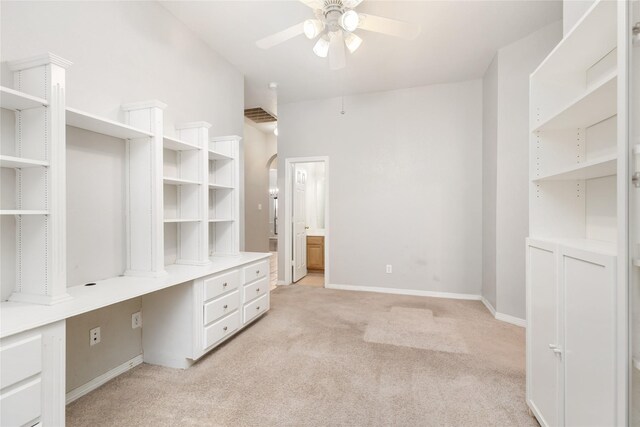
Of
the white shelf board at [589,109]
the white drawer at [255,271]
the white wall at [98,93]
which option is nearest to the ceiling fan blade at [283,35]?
the white wall at [98,93]

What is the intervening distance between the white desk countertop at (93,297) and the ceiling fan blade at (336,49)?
1.96m

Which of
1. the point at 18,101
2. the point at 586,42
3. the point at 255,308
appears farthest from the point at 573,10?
the point at 255,308

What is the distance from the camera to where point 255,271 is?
3.04 metres

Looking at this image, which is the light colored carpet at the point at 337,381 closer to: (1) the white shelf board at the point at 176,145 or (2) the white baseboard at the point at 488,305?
(2) the white baseboard at the point at 488,305

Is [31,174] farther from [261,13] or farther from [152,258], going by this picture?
[261,13]

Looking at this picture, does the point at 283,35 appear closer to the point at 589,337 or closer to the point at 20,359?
the point at 20,359

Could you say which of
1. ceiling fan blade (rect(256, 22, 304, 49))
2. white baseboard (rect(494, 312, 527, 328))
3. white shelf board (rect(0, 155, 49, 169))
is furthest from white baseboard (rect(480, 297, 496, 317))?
white shelf board (rect(0, 155, 49, 169))

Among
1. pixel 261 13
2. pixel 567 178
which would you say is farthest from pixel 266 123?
pixel 567 178

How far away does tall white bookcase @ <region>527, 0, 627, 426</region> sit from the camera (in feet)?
3.48

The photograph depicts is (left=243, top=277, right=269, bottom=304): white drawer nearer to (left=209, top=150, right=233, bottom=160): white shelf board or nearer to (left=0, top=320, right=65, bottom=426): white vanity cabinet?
(left=209, top=150, right=233, bottom=160): white shelf board

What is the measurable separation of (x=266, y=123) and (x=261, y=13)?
11.7 ft

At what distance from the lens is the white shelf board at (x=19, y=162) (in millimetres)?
1304

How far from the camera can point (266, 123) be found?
6105mm

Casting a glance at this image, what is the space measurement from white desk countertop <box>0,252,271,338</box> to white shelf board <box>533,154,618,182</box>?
2.28m
